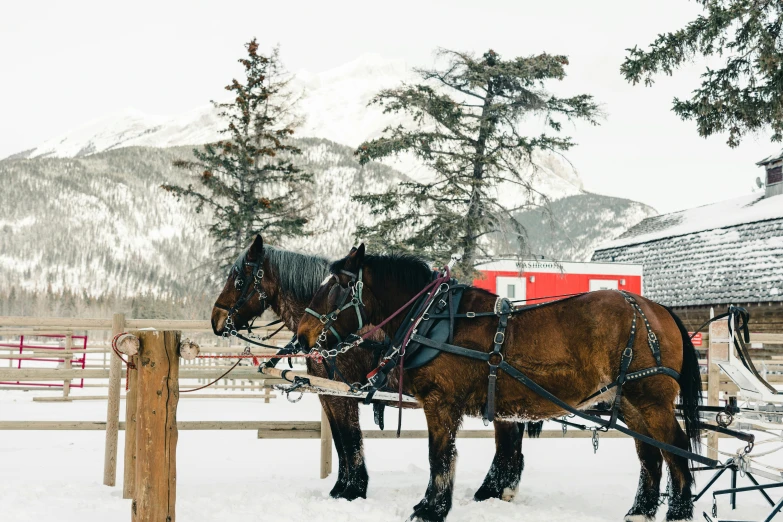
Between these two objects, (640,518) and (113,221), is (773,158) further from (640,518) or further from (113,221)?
(113,221)

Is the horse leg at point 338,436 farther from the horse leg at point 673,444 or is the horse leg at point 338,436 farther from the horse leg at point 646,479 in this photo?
the horse leg at point 673,444

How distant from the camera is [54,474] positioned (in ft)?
23.4

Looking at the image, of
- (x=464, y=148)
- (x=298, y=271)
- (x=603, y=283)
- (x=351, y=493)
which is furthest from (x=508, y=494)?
(x=603, y=283)

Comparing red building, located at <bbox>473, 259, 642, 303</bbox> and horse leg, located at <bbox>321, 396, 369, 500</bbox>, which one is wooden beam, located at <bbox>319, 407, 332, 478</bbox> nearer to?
horse leg, located at <bbox>321, 396, 369, 500</bbox>

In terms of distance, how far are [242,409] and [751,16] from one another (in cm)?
1196

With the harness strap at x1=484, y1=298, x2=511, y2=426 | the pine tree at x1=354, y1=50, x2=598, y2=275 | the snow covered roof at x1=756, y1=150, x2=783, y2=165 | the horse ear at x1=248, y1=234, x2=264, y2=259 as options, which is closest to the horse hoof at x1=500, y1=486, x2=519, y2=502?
the harness strap at x1=484, y1=298, x2=511, y2=426

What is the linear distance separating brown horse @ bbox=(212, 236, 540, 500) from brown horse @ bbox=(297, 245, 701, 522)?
1.12m

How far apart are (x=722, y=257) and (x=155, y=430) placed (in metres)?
27.3

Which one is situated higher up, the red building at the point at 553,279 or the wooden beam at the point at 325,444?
the red building at the point at 553,279

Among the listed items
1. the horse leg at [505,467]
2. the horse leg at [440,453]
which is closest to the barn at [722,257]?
the horse leg at [505,467]

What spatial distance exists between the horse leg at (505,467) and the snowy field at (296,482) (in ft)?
0.49

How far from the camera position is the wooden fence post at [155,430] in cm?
395

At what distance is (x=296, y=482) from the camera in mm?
6871

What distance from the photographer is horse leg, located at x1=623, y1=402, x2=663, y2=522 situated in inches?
209
